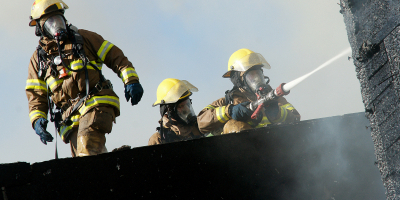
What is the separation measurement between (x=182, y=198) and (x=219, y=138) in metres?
0.51

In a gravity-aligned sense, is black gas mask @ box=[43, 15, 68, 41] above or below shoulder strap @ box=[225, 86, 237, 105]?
above

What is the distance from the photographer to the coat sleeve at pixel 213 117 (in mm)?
5352

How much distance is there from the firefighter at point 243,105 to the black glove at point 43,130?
212 cm

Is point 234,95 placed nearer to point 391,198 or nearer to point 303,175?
point 303,175

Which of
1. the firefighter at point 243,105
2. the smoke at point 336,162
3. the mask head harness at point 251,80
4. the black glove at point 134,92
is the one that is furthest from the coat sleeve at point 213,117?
the smoke at point 336,162

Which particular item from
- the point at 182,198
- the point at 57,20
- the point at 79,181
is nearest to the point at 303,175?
the point at 182,198

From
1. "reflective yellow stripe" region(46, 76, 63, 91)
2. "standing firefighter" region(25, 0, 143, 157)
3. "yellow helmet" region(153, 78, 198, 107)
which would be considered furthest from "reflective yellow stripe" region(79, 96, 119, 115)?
"yellow helmet" region(153, 78, 198, 107)

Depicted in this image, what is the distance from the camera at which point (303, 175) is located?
308 centimetres

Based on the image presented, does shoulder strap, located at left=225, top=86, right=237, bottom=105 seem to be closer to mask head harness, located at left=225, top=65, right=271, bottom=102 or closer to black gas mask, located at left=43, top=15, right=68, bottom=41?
mask head harness, located at left=225, top=65, right=271, bottom=102

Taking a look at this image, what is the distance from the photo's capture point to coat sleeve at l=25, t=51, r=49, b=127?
14.1 ft

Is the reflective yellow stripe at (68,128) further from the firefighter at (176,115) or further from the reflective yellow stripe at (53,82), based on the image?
the firefighter at (176,115)

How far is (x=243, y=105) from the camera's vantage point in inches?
207

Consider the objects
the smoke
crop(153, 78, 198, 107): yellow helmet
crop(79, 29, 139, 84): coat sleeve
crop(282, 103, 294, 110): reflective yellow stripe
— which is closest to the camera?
the smoke

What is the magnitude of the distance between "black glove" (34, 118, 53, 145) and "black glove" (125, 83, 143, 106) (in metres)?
0.96
